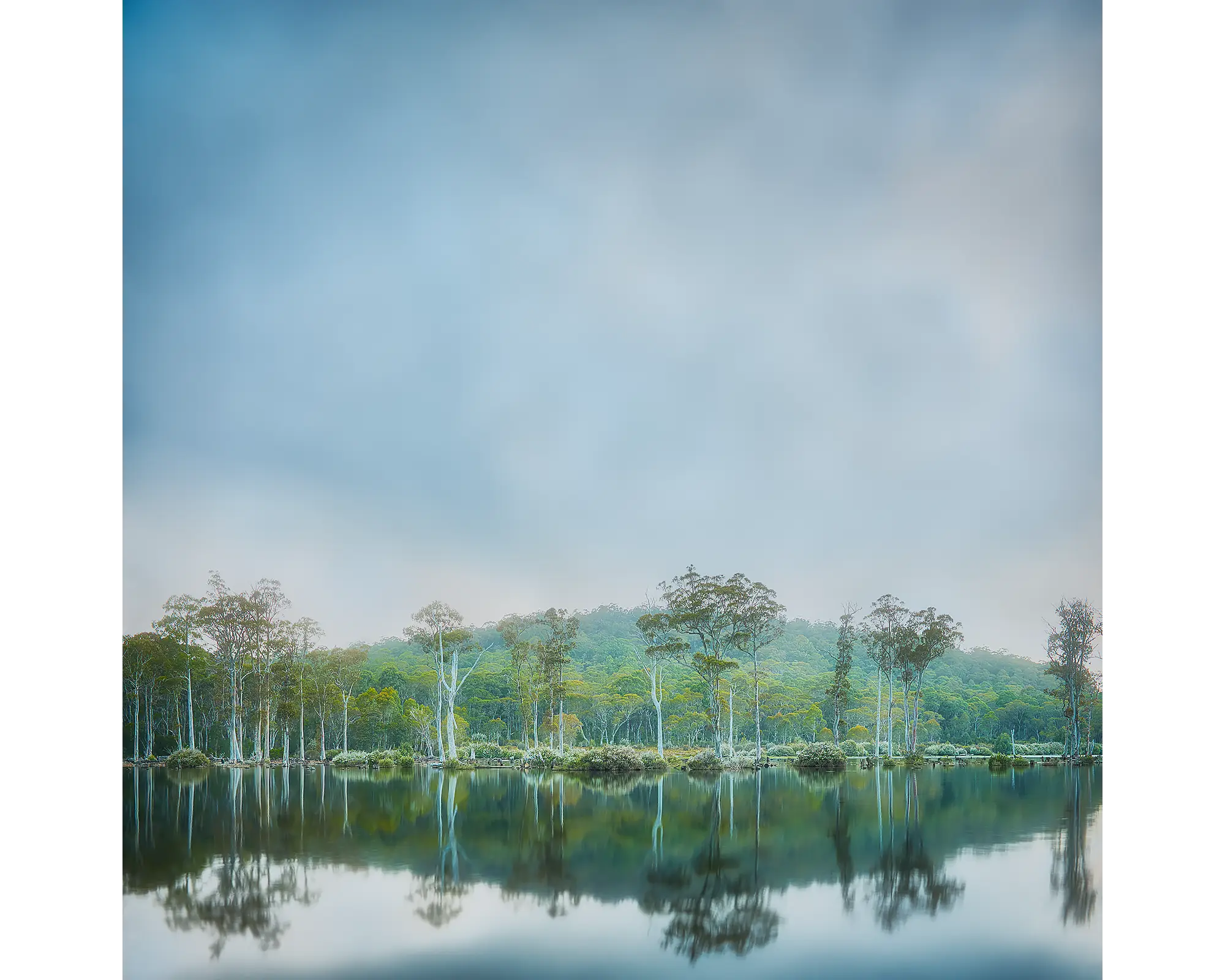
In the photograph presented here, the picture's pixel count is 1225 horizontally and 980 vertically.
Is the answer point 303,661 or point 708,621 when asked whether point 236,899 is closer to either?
point 303,661

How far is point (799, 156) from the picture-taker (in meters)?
6.73

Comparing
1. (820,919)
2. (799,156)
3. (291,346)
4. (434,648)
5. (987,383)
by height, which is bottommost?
(820,919)

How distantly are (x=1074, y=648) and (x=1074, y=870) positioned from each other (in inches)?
82.6

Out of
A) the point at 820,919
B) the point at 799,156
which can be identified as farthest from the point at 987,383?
the point at 820,919

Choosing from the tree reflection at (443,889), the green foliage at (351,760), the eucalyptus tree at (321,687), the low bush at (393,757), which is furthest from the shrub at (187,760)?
the tree reflection at (443,889)

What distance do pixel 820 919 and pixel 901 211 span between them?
6.21 meters

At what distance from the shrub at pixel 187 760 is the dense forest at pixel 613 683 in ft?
0.33

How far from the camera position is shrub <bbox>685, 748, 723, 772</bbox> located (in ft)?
25.3

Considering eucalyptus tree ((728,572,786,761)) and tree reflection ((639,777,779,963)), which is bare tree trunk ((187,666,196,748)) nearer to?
tree reflection ((639,777,779,963))
